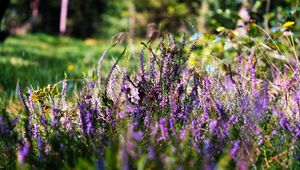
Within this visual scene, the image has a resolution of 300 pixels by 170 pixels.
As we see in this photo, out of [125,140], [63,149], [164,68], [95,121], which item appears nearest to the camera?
[63,149]

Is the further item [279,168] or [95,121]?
[95,121]

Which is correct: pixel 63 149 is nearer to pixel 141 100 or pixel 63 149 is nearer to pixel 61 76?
pixel 141 100

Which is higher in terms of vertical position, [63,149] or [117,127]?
[117,127]

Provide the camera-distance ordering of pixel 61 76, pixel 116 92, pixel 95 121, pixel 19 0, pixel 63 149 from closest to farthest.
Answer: pixel 63 149, pixel 95 121, pixel 116 92, pixel 61 76, pixel 19 0

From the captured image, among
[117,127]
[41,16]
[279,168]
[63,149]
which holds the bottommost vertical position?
[279,168]

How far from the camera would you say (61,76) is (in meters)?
4.34

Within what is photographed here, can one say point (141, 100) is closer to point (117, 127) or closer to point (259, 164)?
point (117, 127)

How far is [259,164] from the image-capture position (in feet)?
4.91

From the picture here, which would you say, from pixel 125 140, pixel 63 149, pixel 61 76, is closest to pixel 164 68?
pixel 125 140

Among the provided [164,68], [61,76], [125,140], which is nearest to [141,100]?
[164,68]

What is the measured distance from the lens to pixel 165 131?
1.49 metres

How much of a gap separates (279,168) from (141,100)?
71cm

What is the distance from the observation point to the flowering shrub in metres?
1.29

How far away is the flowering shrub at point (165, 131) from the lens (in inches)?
50.8
